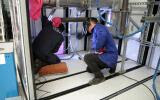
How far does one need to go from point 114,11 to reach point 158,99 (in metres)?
2.18

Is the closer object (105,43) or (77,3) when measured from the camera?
(105,43)

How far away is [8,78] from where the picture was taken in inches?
77.8

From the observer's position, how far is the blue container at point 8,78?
1891 millimetres

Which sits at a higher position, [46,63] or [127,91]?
[46,63]

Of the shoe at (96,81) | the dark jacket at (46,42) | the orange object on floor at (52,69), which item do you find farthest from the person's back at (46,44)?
the shoe at (96,81)

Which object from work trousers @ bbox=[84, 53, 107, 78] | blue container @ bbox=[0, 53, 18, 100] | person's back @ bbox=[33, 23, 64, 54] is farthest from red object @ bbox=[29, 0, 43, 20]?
work trousers @ bbox=[84, 53, 107, 78]

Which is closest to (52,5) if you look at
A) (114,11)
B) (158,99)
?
(114,11)

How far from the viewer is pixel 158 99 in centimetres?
221

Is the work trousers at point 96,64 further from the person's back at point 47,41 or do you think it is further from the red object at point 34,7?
the red object at point 34,7

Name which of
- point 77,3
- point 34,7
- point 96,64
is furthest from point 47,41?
point 77,3

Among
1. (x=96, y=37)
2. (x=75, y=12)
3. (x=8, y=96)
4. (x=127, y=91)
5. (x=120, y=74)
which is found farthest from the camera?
(x=75, y=12)

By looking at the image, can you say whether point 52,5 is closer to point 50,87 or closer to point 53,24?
point 53,24

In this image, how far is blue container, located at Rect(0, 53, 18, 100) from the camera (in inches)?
74.4

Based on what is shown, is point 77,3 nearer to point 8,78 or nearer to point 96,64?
point 96,64
